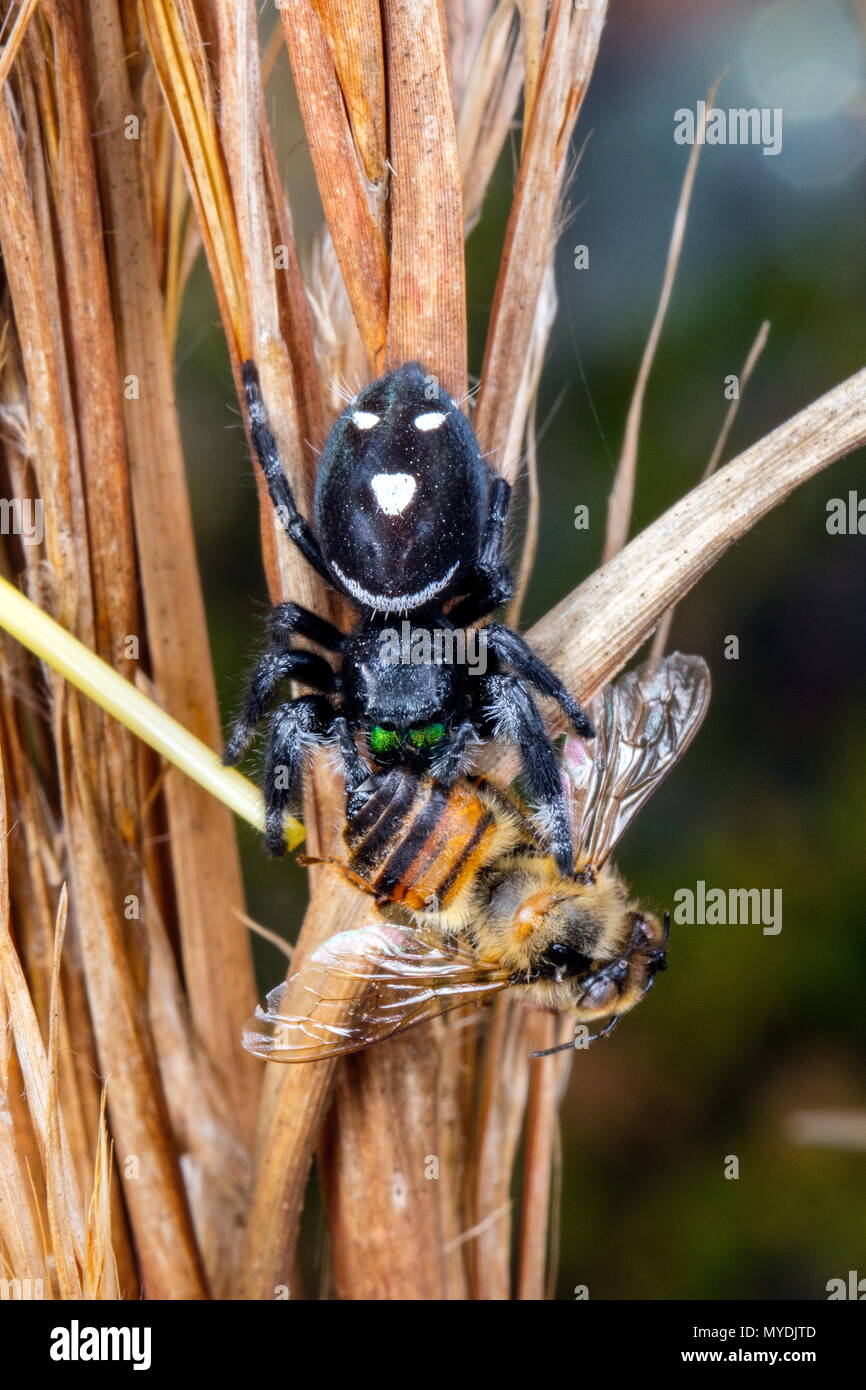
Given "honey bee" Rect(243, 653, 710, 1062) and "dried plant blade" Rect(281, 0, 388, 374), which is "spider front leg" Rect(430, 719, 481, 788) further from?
"dried plant blade" Rect(281, 0, 388, 374)

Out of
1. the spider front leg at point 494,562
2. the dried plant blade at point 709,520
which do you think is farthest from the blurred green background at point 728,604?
the dried plant blade at point 709,520

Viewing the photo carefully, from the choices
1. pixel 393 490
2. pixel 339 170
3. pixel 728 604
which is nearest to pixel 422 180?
pixel 339 170

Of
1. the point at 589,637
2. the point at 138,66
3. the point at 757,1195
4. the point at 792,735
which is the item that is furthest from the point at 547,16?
the point at 757,1195

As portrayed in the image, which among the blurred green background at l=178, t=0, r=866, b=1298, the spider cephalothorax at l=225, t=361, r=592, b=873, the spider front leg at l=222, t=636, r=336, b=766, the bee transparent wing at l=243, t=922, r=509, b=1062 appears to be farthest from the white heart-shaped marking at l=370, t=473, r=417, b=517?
the blurred green background at l=178, t=0, r=866, b=1298

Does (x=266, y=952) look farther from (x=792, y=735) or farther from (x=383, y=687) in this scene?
(x=792, y=735)

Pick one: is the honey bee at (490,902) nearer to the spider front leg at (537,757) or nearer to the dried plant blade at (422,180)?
the spider front leg at (537,757)
